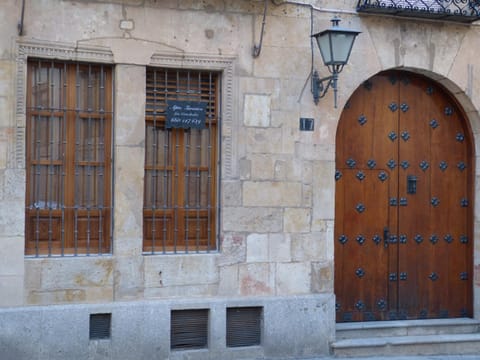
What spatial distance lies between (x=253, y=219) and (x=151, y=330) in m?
1.52

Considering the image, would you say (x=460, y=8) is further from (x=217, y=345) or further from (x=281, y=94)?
(x=217, y=345)

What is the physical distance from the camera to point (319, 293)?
346 inches

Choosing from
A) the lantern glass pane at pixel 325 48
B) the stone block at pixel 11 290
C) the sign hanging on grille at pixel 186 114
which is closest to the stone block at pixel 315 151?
the lantern glass pane at pixel 325 48

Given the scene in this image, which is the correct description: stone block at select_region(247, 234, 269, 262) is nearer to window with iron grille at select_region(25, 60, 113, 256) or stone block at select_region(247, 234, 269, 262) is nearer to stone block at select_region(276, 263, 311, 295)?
stone block at select_region(276, 263, 311, 295)

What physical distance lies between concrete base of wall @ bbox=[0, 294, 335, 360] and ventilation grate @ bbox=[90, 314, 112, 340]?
0.08 metres

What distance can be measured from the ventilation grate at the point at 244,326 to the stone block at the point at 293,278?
0.34 meters

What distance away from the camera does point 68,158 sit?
8.04m

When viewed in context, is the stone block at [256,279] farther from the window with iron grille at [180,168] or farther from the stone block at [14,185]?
the stone block at [14,185]

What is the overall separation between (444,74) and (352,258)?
7.51 ft

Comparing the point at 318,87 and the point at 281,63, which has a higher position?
the point at 281,63

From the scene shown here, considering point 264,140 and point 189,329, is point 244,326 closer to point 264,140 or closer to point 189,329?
point 189,329

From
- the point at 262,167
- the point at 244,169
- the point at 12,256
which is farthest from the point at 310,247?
the point at 12,256

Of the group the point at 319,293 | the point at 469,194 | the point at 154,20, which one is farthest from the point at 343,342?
the point at 154,20

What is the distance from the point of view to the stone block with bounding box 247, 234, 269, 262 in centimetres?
853
